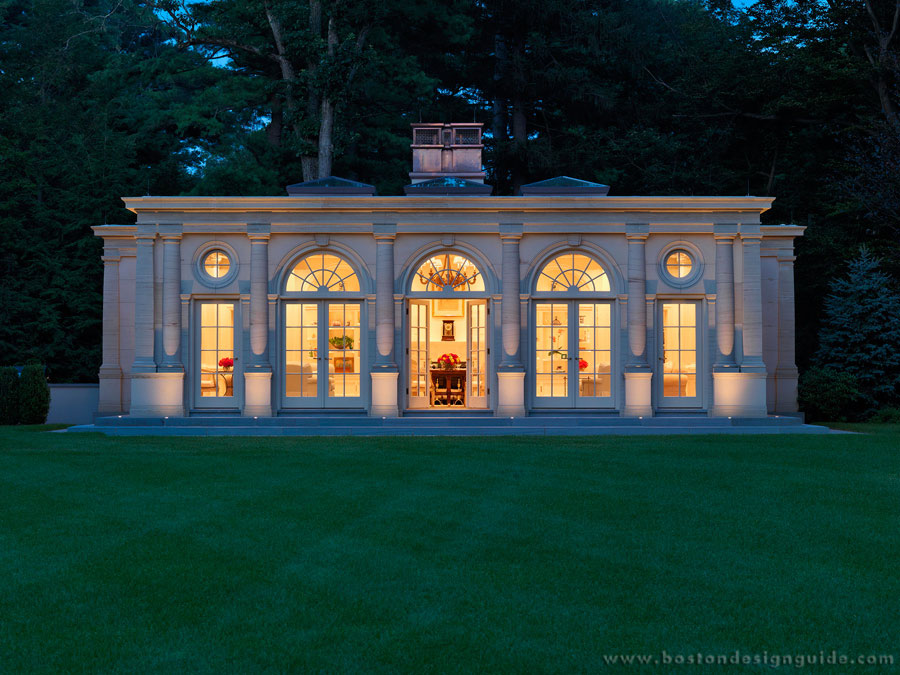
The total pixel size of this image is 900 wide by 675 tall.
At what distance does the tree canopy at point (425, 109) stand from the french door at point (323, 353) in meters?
9.45

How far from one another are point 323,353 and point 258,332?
140 cm

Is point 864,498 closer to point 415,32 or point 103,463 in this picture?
point 103,463

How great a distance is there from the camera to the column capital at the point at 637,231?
60.3 ft

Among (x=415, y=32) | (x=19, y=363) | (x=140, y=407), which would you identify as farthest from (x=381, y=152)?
(x=140, y=407)

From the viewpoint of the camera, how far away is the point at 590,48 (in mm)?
31125

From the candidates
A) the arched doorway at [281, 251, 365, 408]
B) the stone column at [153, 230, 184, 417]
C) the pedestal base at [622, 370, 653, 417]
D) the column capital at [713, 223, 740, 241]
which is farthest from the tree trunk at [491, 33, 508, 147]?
the stone column at [153, 230, 184, 417]

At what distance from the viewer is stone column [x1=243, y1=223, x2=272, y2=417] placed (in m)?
18.1

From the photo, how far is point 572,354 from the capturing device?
18.5m

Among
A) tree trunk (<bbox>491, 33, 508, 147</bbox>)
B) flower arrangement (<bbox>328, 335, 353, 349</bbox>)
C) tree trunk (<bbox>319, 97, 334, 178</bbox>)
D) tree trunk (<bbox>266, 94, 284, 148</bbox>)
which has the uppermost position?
tree trunk (<bbox>491, 33, 508, 147</bbox>)

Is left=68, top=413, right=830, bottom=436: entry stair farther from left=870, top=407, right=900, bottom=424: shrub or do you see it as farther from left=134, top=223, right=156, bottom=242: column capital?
left=870, top=407, right=900, bottom=424: shrub

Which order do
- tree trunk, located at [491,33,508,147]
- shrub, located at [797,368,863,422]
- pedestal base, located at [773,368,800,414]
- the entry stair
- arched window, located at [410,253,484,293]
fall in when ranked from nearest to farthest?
1. the entry stair
2. arched window, located at [410,253,484,293]
3. pedestal base, located at [773,368,800,414]
4. shrub, located at [797,368,863,422]
5. tree trunk, located at [491,33,508,147]

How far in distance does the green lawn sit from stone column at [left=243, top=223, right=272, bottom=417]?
21.7 ft

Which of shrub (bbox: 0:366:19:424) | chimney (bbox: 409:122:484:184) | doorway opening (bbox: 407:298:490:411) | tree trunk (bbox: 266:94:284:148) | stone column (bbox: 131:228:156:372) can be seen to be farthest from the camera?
tree trunk (bbox: 266:94:284:148)

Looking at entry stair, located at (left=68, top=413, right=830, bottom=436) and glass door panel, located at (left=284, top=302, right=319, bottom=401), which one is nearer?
entry stair, located at (left=68, top=413, right=830, bottom=436)
